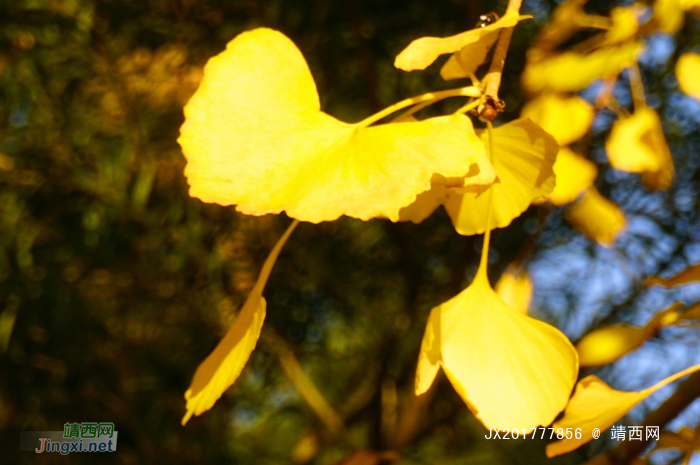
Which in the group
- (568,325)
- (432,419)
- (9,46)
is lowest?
(432,419)

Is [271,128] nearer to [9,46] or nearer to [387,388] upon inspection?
[9,46]

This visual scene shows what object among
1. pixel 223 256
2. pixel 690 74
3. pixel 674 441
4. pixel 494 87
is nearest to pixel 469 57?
pixel 494 87

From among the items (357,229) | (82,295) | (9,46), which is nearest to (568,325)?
(357,229)

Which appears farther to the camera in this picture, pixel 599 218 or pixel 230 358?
pixel 599 218

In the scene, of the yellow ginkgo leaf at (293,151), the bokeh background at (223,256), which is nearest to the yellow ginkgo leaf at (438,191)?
the yellow ginkgo leaf at (293,151)

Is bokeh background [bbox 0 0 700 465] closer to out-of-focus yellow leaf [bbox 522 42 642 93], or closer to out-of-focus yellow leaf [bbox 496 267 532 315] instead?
out-of-focus yellow leaf [bbox 496 267 532 315]

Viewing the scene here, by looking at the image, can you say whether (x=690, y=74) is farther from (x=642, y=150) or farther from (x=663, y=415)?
(x=663, y=415)
